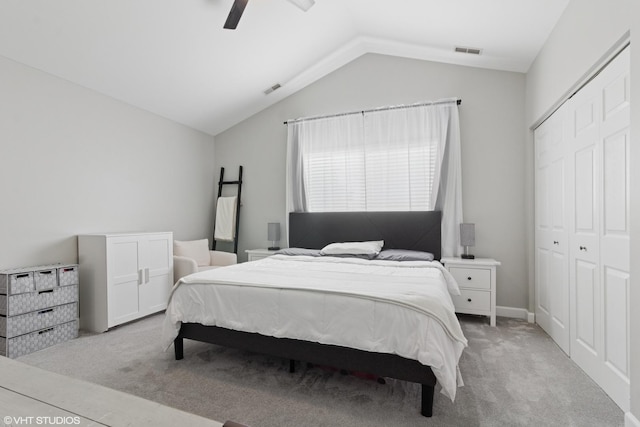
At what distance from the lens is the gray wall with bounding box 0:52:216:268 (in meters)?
2.82

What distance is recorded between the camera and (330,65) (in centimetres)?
436

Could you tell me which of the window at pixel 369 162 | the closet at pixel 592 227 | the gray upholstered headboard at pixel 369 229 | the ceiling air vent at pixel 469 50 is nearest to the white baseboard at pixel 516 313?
the closet at pixel 592 227

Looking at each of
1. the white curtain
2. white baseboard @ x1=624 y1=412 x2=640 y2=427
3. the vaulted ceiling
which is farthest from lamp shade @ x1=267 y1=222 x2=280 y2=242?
white baseboard @ x1=624 y1=412 x2=640 y2=427

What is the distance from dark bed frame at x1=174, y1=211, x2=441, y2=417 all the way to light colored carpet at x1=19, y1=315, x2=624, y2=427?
0.19 meters

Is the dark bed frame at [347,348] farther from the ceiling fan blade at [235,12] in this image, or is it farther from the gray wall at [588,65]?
the ceiling fan blade at [235,12]

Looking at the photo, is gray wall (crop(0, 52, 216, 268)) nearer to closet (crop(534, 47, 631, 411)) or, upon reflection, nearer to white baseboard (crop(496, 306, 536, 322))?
white baseboard (crop(496, 306, 536, 322))

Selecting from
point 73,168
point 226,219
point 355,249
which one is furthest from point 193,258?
point 355,249

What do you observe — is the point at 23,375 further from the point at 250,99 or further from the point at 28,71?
the point at 250,99

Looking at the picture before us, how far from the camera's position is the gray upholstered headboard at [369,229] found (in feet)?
12.5

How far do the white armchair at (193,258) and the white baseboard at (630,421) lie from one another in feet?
13.2

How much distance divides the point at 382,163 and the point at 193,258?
297 cm

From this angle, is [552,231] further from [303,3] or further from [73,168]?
[73,168]

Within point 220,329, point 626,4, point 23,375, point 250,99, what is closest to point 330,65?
point 250,99

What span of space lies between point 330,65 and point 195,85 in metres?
1.86
